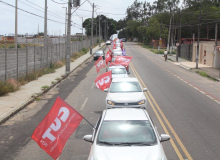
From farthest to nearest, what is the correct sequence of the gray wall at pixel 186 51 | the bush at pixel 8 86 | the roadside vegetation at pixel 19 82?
1. the gray wall at pixel 186 51
2. the roadside vegetation at pixel 19 82
3. the bush at pixel 8 86

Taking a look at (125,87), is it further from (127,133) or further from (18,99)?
(127,133)

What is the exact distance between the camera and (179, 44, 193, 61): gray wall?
141ft

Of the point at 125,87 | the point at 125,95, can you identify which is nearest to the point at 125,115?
the point at 125,95

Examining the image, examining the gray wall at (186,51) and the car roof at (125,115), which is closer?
the car roof at (125,115)

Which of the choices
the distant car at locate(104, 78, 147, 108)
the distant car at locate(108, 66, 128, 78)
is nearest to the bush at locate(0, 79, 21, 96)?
the distant car at locate(108, 66, 128, 78)

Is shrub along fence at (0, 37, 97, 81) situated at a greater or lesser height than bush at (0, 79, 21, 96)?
greater

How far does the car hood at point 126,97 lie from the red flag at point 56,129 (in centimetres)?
389

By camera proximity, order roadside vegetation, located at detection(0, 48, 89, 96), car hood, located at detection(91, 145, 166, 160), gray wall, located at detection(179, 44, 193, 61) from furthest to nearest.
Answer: gray wall, located at detection(179, 44, 193, 61)
roadside vegetation, located at detection(0, 48, 89, 96)
car hood, located at detection(91, 145, 166, 160)

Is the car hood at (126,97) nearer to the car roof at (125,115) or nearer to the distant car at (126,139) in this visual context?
the car roof at (125,115)

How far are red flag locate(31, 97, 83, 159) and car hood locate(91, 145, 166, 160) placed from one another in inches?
43.7

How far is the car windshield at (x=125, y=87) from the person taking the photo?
11.6 metres

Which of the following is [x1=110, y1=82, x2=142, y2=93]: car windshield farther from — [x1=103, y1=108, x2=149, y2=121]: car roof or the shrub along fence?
the shrub along fence

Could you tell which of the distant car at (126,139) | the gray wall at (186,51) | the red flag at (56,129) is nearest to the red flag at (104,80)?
the distant car at (126,139)

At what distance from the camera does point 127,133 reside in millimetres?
6020
